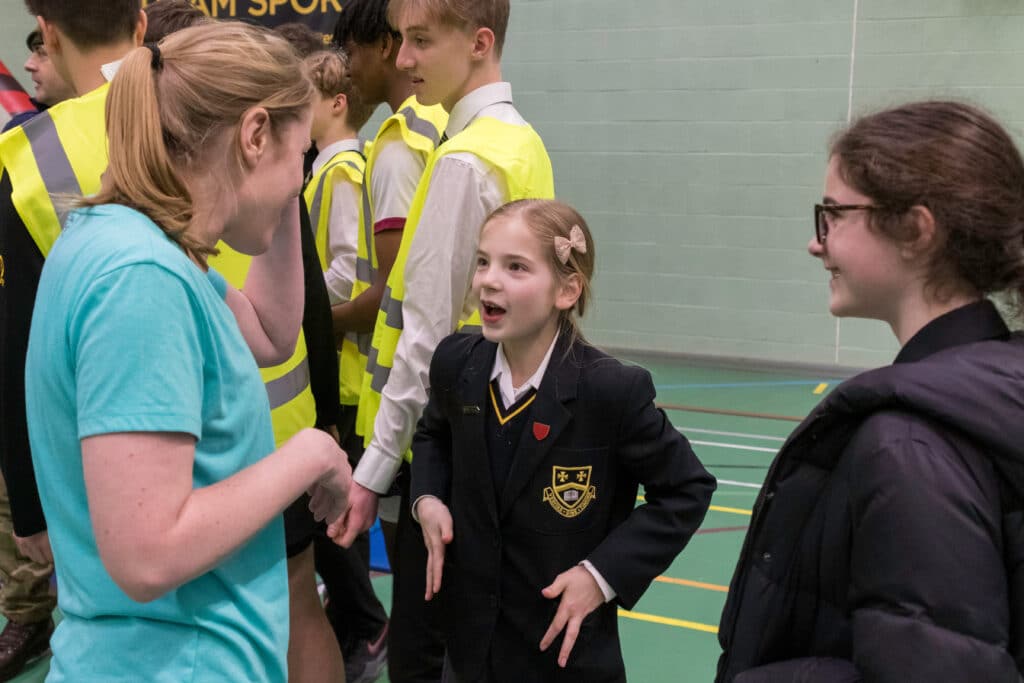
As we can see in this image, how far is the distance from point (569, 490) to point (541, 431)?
0.12 metres

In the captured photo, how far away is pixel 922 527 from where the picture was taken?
113 cm

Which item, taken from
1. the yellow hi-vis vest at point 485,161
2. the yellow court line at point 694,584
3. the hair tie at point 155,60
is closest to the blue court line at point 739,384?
the yellow court line at point 694,584

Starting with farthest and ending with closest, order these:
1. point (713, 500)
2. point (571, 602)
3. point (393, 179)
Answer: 1. point (713, 500)
2. point (393, 179)
3. point (571, 602)

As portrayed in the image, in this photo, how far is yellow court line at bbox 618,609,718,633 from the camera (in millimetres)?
3484

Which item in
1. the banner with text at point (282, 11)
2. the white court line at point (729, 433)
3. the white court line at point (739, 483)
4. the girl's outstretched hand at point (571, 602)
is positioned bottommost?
the white court line at point (729, 433)

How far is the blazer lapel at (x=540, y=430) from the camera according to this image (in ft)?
6.47

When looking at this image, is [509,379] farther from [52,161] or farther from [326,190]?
[326,190]

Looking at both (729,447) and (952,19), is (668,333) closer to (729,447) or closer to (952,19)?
(729,447)

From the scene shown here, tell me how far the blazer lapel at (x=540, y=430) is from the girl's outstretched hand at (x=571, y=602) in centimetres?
17

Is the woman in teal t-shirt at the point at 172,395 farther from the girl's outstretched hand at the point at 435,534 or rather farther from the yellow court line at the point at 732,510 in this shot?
the yellow court line at the point at 732,510

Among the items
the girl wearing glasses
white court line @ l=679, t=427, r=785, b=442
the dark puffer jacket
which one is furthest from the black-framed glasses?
white court line @ l=679, t=427, r=785, b=442

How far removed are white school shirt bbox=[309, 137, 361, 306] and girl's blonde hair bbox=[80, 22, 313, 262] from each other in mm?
1722

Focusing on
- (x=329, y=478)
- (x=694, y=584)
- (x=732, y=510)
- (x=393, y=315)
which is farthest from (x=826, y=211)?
(x=732, y=510)

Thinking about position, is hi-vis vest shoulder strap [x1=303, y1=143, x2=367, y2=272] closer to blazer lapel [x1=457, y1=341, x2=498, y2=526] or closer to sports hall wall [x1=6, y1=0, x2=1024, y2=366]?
blazer lapel [x1=457, y1=341, x2=498, y2=526]
